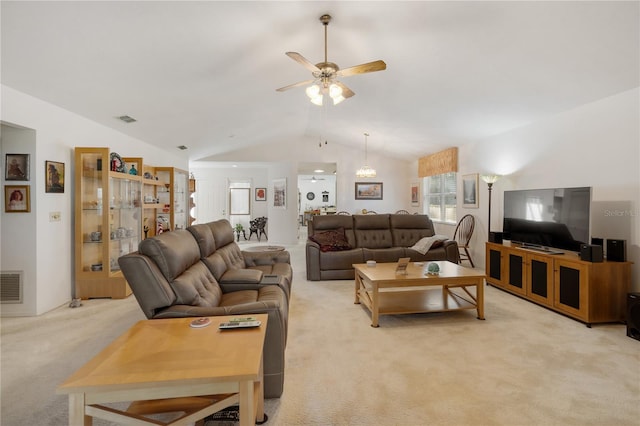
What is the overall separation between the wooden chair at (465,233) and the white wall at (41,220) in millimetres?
6134

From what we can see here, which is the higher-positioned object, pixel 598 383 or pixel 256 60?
pixel 256 60

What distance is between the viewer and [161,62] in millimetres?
3232

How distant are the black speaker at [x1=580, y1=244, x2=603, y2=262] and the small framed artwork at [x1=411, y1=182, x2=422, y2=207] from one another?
562 cm

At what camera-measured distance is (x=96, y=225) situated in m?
4.16

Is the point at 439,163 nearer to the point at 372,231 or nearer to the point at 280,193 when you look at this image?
the point at 372,231

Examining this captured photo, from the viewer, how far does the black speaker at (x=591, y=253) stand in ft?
10.2

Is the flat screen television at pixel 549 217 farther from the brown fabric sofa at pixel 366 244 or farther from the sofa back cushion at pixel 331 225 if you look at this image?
the sofa back cushion at pixel 331 225

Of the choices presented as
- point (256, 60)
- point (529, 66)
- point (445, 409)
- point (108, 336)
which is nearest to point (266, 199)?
point (256, 60)

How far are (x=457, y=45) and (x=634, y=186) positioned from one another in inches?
90.7

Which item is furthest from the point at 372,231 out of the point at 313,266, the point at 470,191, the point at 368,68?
the point at 368,68

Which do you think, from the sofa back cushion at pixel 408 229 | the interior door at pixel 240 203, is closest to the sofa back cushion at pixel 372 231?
the sofa back cushion at pixel 408 229

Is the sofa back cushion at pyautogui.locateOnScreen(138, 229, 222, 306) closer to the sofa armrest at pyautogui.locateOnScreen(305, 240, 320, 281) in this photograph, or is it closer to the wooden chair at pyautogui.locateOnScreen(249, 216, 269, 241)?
the sofa armrest at pyautogui.locateOnScreen(305, 240, 320, 281)

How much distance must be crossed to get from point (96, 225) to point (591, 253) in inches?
225

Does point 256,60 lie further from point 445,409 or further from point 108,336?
point 445,409
